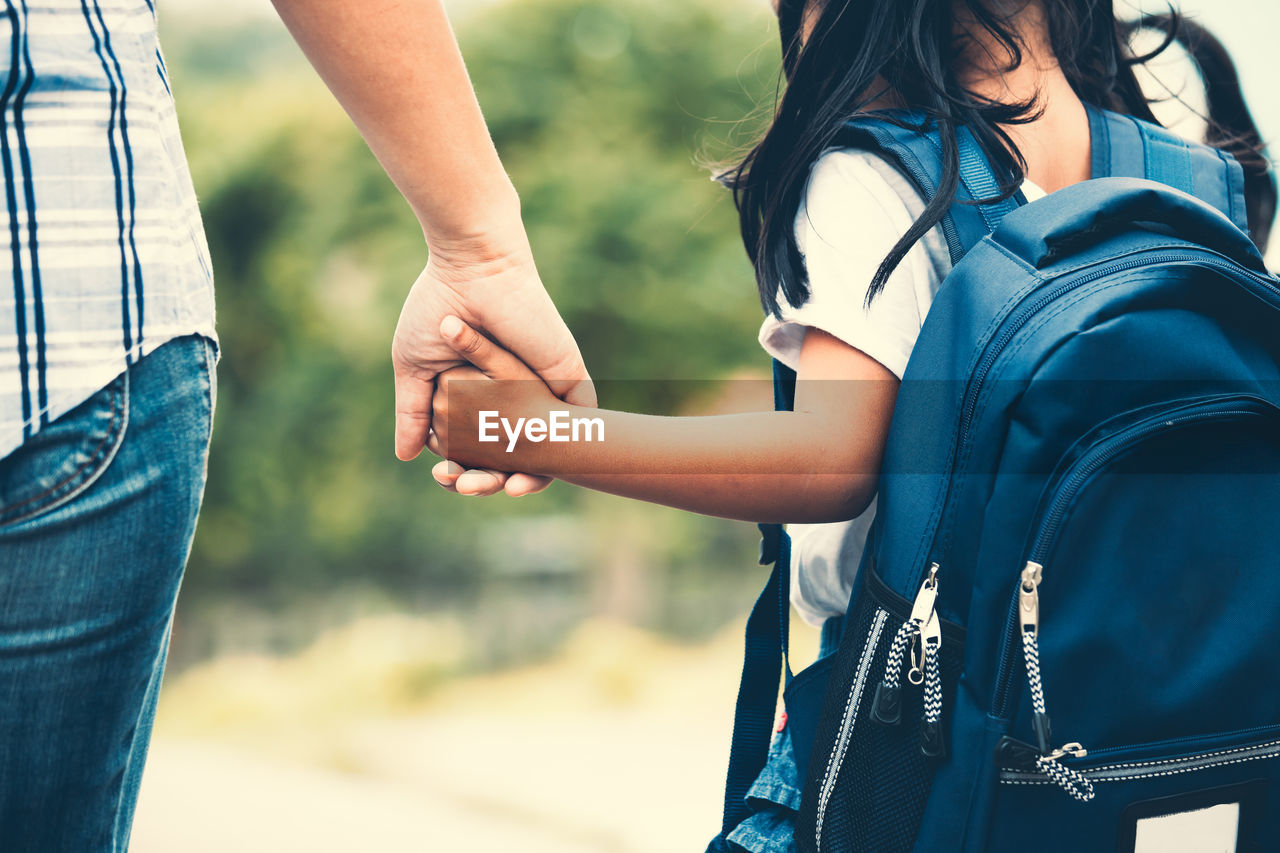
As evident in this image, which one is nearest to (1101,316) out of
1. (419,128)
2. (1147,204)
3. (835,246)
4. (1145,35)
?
(1147,204)

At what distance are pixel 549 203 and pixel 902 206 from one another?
501 centimetres

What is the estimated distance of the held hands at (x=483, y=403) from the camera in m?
0.96

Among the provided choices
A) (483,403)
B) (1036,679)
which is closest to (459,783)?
(483,403)

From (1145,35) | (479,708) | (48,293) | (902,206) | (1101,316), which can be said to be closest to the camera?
(48,293)

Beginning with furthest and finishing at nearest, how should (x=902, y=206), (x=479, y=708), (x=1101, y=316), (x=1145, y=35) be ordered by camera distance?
(x=479, y=708)
(x=1145, y=35)
(x=902, y=206)
(x=1101, y=316)

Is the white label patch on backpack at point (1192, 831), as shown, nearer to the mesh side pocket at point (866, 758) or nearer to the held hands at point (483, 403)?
the mesh side pocket at point (866, 758)

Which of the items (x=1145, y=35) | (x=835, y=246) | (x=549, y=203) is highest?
(x=549, y=203)

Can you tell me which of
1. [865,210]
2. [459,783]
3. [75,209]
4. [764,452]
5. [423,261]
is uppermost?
[423,261]

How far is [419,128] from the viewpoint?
76cm

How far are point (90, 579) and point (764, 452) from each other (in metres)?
0.53

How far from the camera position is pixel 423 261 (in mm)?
5719

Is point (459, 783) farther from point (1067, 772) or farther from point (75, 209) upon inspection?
point (75, 209)

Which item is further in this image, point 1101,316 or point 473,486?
point 473,486

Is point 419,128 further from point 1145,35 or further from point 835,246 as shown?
point 1145,35
